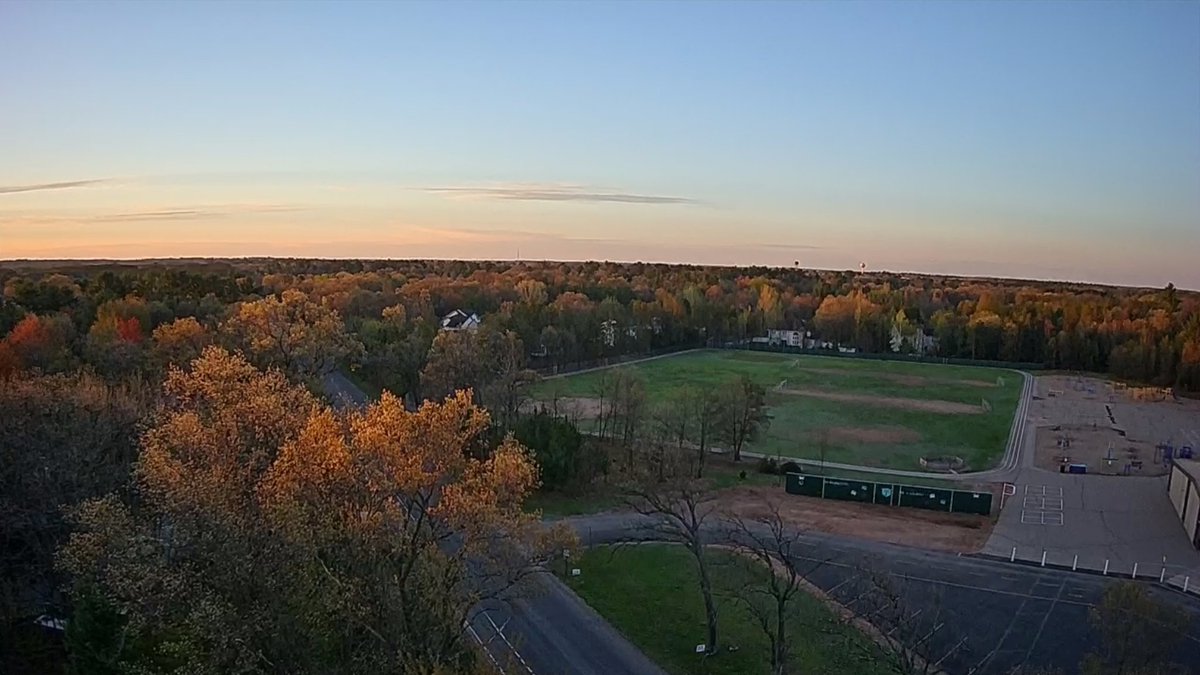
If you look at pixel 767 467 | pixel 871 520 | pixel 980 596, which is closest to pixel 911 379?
pixel 767 467

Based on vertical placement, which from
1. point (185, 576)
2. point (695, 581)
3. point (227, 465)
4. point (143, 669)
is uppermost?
point (227, 465)

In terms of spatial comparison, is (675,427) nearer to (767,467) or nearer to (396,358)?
(767,467)

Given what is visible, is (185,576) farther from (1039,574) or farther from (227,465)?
(1039,574)

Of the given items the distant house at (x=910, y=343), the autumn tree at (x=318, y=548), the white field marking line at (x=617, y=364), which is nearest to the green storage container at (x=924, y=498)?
the autumn tree at (x=318, y=548)

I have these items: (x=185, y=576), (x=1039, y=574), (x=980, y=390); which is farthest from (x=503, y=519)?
(x=980, y=390)

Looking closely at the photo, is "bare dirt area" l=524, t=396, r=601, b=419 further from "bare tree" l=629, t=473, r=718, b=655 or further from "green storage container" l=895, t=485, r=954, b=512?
"green storage container" l=895, t=485, r=954, b=512

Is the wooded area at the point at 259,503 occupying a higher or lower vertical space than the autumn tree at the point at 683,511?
higher

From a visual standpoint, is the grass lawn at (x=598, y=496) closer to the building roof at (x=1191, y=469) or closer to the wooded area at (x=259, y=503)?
the wooded area at (x=259, y=503)
